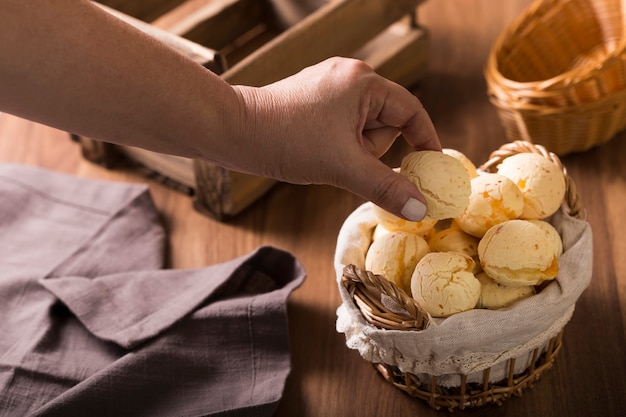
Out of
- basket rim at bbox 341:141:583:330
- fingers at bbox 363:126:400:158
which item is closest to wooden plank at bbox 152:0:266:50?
fingers at bbox 363:126:400:158

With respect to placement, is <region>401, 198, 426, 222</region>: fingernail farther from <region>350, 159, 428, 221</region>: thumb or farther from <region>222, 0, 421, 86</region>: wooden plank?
<region>222, 0, 421, 86</region>: wooden plank

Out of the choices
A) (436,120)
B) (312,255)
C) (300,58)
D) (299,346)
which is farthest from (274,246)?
(436,120)

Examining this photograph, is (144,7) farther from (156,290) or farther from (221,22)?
(156,290)

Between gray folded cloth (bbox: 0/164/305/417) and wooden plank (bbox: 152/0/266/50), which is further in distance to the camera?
wooden plank (bbox: 152/0/266/50)

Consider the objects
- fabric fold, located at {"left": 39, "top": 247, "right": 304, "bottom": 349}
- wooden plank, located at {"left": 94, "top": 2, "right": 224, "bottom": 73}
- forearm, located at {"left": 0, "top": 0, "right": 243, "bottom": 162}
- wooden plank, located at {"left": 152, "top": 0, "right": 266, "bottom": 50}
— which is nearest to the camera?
forearm, located at {"left": 0, "top": 0, "right": 243, "bottom": 162}

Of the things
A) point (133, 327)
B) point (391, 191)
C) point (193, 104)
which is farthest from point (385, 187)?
point (133, 327)

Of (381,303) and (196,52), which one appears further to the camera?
(196,52)

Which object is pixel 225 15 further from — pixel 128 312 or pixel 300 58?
pixel 128 312
